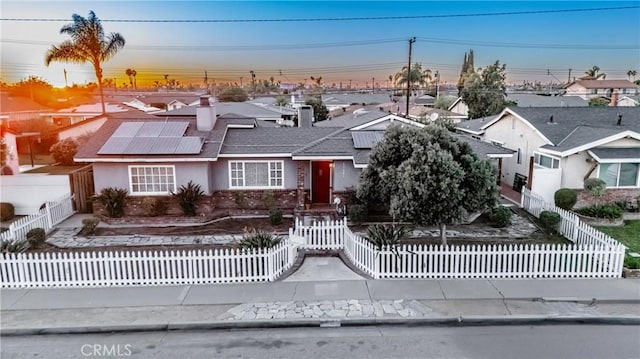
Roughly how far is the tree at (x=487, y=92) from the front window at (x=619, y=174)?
27701 millimetres

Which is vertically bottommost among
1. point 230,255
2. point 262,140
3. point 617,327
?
point 617,327

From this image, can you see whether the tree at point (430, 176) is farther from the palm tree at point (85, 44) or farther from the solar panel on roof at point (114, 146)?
the palm tree at point (85, 44)

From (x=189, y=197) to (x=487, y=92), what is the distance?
36646mm

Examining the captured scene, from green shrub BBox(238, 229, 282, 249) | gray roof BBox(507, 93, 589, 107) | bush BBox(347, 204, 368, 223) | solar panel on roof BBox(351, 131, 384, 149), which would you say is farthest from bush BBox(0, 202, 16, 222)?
gray roof BBox(507, 93, 589, 107)

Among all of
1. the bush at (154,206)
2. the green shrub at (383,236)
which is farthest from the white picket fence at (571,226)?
the bush at (154,206)

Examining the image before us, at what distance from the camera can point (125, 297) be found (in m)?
9.92

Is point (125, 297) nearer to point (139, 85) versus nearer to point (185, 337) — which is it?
point (185, 337)

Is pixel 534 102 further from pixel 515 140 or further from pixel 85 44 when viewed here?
pixel 85 44

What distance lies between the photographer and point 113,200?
16328mm

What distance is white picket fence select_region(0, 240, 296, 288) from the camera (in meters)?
10.5

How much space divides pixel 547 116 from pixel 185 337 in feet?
70.3

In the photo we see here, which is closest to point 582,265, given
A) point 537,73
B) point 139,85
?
point 537,73

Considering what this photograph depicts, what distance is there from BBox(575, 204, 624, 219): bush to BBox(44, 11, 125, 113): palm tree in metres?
31.7

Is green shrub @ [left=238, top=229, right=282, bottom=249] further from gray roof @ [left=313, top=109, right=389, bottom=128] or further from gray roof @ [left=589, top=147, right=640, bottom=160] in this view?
gray roof @ [left=589, top=147, right=640, bottom=160]
